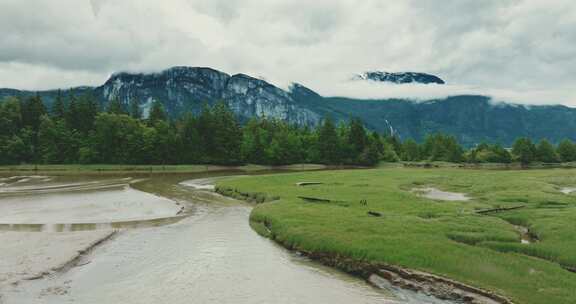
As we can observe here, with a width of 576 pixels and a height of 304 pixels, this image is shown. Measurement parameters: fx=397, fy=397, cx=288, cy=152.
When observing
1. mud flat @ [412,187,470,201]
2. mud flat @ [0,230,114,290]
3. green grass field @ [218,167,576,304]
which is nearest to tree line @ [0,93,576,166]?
mud flat @ [412,187,470,201]

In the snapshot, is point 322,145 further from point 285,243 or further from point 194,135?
point 285,243

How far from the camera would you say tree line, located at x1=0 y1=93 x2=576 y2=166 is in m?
149

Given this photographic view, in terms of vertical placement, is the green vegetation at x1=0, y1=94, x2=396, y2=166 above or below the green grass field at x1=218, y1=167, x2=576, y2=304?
above

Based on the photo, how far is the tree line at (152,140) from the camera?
149125 mm

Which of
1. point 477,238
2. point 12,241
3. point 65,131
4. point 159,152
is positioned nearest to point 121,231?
point 12,241

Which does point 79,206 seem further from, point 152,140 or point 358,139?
point 358,139

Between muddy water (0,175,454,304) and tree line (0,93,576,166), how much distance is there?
12294cm

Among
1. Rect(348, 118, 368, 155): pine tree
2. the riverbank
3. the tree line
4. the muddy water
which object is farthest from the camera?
Rect(348, 118, 368, 155): pine tree

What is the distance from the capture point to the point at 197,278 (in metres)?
25.7

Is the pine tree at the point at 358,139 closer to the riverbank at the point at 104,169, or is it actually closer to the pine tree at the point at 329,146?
the pine tree at the point at 329,146

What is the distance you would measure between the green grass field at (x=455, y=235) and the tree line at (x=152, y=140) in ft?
364

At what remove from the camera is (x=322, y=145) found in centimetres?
17800

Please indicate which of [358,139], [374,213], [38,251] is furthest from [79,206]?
[358,139]

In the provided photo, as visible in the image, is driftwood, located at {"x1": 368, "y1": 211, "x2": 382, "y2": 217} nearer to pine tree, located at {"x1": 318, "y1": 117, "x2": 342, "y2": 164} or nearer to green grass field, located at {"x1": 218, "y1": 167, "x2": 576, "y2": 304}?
green grass field, located at {"x1": 218, "y1": 167, "x2": 576, "y2": 304}
